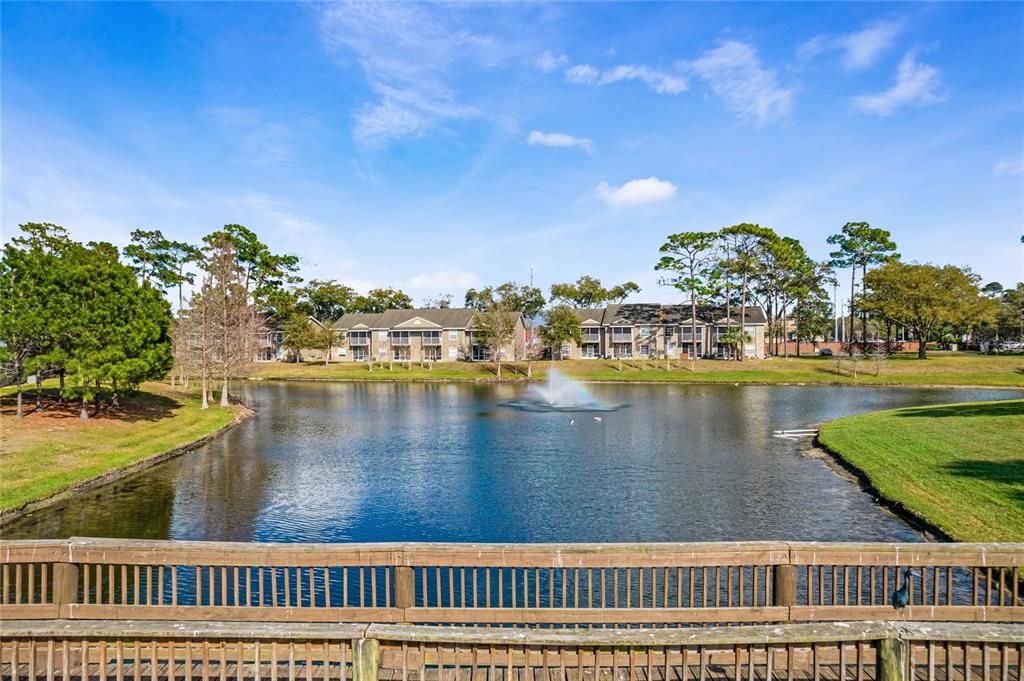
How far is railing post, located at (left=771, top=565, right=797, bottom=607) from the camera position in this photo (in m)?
8.94

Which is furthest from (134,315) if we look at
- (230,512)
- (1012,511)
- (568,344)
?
(568,344)

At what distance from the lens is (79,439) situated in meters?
31.7

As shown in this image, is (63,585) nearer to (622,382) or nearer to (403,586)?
(403,586)

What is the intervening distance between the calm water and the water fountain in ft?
20.3

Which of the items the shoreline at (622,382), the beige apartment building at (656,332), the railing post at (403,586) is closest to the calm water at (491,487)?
the railing post at (403,586)

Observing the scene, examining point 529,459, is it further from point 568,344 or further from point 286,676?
point 568,344

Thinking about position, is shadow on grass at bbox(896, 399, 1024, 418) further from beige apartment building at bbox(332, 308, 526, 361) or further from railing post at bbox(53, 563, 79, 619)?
beige apartment building at bbox(332, 308, 526, 361)

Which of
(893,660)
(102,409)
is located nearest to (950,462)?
(893,660)

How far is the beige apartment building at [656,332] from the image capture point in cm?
10219

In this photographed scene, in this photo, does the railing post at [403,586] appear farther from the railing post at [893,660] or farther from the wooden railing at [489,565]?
the railing post at [893,660]

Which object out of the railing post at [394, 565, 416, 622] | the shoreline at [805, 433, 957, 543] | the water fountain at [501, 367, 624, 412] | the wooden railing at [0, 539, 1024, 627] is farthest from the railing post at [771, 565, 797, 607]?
the water fountain at [501, 367, 624, 412]

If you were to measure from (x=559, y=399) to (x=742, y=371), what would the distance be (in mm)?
33164

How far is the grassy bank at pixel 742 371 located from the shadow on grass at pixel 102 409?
43877 millimetres

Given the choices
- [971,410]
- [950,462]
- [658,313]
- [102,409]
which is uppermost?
[658,313]
